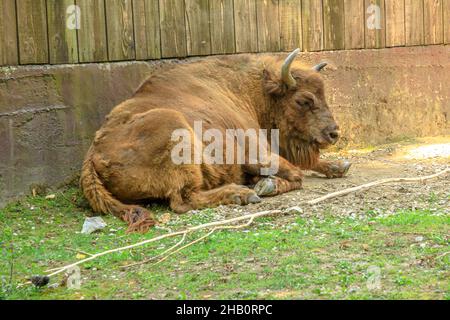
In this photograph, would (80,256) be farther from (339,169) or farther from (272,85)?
(339,169)

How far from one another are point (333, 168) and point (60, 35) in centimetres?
308

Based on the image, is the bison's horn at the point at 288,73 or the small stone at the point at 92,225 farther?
the bison's horn at the point at 288,73

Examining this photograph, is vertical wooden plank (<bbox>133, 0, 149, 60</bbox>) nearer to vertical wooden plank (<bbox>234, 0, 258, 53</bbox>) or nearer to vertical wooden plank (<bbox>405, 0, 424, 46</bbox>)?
vertical wooden plank (<bbox>234, 0, 258, 53</bbox>)

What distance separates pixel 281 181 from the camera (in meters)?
7.46

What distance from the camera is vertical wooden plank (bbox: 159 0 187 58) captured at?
26.7 feet

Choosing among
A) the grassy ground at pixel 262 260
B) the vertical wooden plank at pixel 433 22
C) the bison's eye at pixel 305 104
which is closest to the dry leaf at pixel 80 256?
the grassy ground at pixel 262 260

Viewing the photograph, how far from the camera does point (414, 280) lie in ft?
15.0

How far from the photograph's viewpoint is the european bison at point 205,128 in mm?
6793

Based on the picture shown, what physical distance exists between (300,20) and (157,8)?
82.3 inches

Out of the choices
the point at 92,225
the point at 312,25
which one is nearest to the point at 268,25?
the point at 312,25

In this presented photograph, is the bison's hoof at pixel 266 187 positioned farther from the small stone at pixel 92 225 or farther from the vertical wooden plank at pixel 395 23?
the vertical wooden plank at pixel 395 23

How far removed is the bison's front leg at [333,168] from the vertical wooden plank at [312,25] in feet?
5.66

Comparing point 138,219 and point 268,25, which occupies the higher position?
point 268,25

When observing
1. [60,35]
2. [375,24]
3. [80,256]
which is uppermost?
[375,24]
